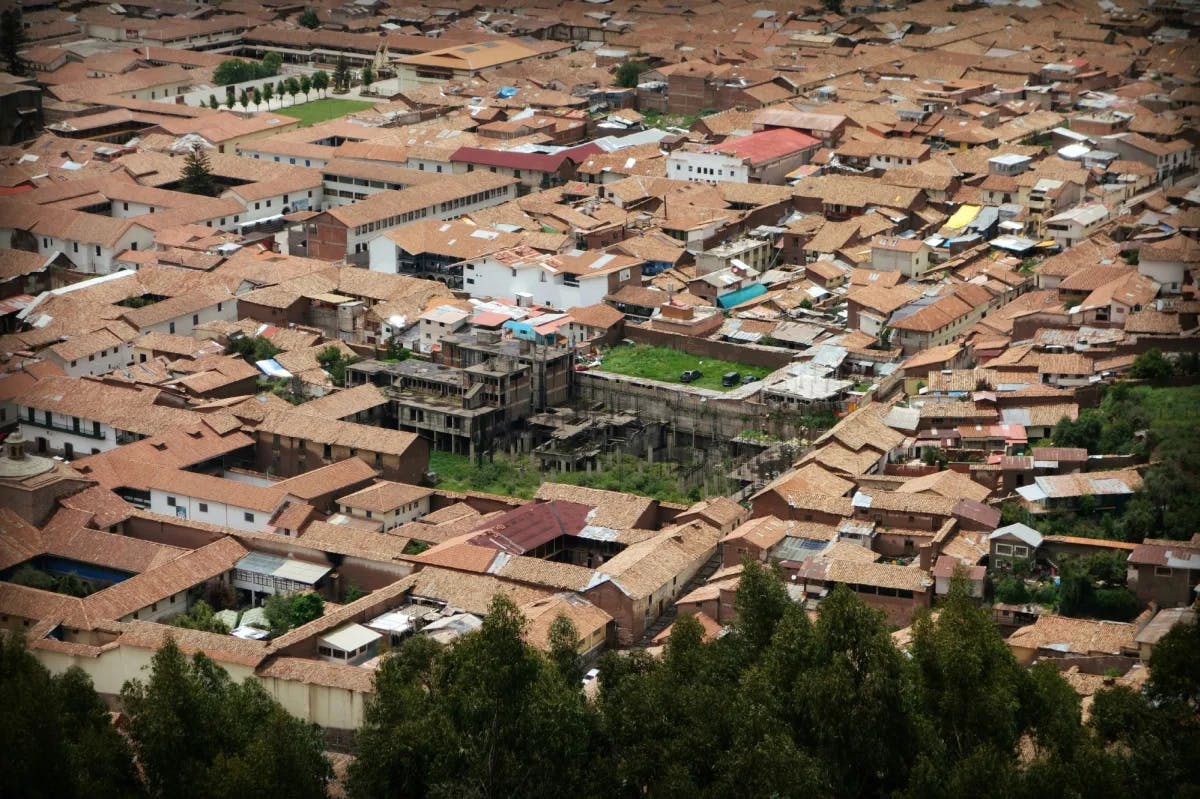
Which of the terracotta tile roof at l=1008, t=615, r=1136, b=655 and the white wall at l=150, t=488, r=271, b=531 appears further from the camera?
the white wall at l=150, t=488, r=271, b=531

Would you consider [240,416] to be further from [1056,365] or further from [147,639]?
[1056,365]

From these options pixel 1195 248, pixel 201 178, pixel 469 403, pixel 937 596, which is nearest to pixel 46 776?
pixel 937 596

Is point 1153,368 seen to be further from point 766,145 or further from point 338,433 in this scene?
point 766,145

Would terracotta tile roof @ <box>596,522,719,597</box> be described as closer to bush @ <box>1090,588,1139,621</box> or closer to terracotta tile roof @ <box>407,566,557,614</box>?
terracotta tile roof @ <box>407,566,557,614</box>

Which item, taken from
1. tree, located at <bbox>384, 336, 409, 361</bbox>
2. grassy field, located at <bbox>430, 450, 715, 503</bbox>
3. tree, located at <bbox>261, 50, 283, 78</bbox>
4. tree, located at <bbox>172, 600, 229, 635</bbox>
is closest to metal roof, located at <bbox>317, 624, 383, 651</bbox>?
tree, located at <bbox>172, 600, 229, 635</bbox>

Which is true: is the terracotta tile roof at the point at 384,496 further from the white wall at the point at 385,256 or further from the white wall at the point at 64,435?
the white wall at the point at 385,256

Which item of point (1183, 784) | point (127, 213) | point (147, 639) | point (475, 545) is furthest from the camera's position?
point (127, 213)

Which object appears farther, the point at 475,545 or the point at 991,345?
the point at 991,345
